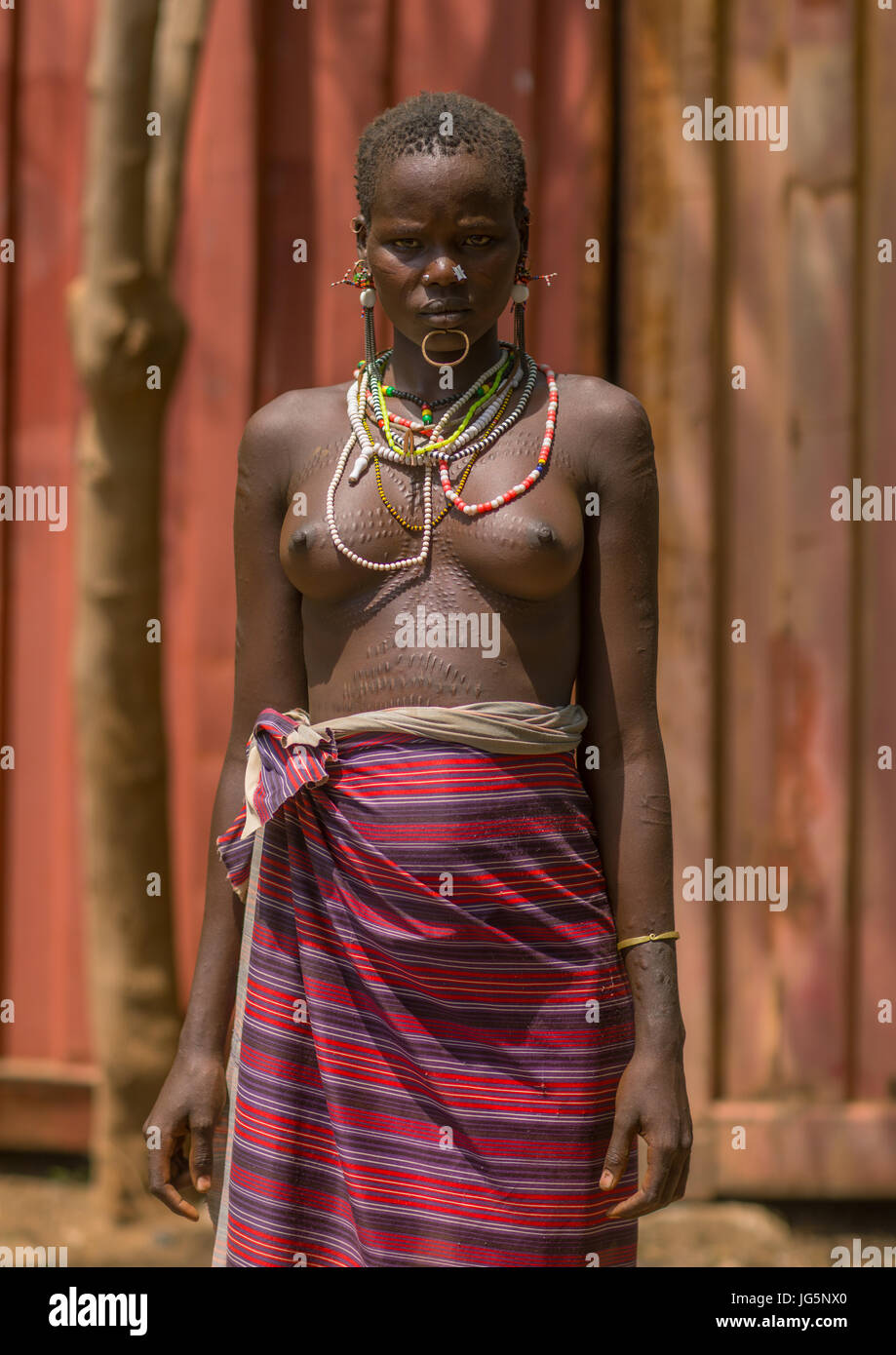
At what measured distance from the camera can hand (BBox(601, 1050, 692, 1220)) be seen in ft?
6.08

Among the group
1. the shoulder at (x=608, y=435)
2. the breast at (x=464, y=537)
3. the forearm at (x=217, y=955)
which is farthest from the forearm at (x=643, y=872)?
the forearm at (x=217, y=955)

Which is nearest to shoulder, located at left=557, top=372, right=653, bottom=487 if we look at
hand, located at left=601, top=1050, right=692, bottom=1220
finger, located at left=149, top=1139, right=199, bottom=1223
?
hand, located at left=601, top=1050, right=692, bottom=1220

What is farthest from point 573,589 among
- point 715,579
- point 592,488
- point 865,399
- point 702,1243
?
point 702,1243

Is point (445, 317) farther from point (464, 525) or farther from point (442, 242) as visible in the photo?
point (464, 525)

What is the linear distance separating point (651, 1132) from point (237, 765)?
0.79m

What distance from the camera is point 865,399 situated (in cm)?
371

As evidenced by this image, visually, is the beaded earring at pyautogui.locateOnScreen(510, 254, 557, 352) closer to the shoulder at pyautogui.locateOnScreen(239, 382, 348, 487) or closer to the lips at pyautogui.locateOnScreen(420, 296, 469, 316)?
the lips at pyautogui.locateOnScreen(420, 296, 469, 316)

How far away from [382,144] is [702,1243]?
2.97m

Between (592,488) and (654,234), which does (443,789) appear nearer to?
(592,488)

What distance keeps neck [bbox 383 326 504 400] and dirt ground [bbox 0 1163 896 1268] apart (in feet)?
8.11

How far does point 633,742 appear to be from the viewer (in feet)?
6.53

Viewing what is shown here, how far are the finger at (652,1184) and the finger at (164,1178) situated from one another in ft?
2.07

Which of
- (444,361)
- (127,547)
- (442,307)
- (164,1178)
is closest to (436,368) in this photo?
(444,361)

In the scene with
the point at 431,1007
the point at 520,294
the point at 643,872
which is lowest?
the point at 431,1007
